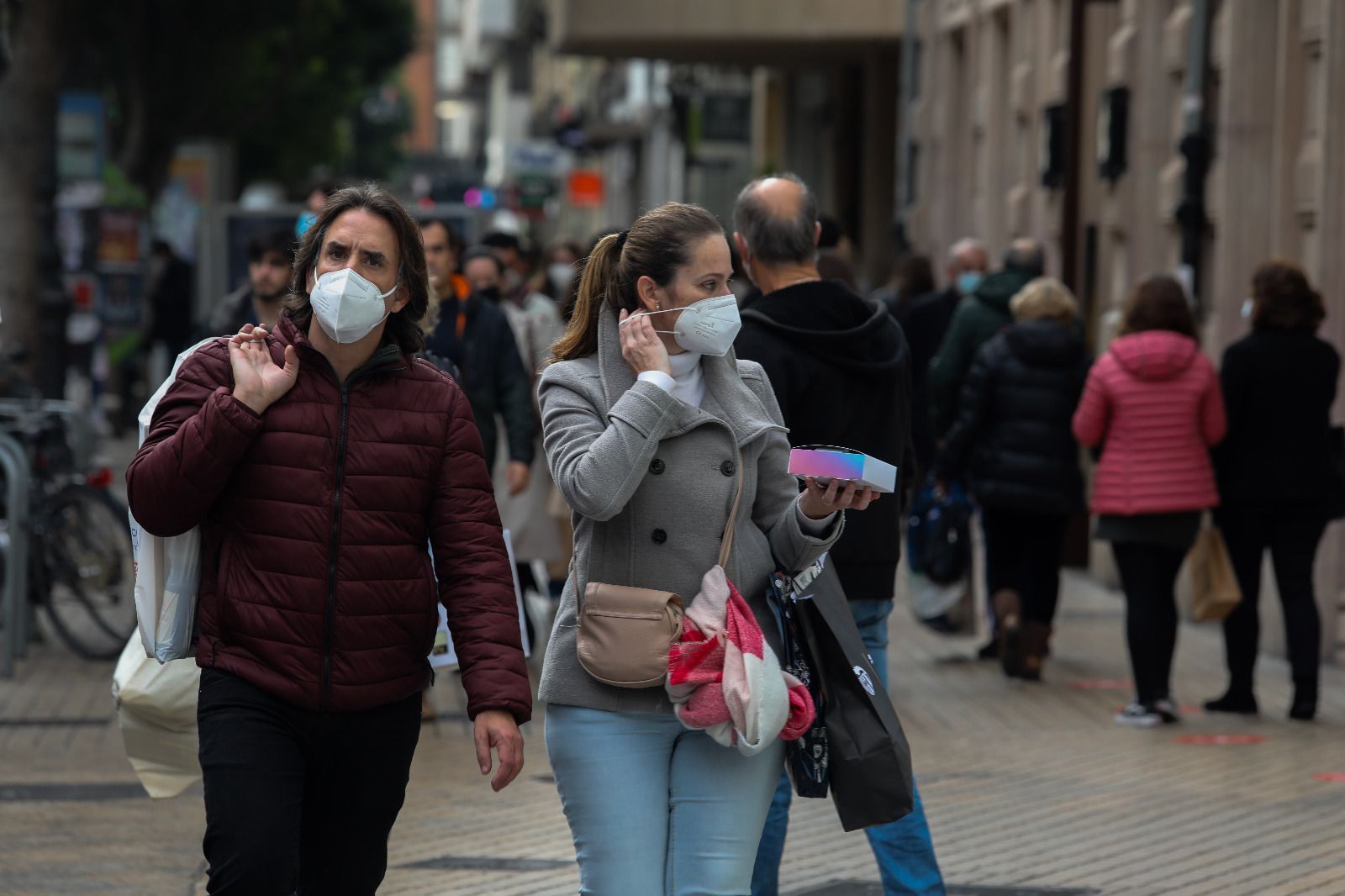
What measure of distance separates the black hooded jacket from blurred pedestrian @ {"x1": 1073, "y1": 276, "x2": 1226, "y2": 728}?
384cm

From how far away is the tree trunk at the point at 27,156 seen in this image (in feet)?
53.0

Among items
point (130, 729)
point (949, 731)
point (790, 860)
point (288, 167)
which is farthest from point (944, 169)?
point (288, 167)

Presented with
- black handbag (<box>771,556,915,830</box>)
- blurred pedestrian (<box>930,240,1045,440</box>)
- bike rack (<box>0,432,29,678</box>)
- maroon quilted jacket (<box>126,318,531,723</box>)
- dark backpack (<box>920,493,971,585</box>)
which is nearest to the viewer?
maroon quilted jacket (<box>126,318,531,723</box>)


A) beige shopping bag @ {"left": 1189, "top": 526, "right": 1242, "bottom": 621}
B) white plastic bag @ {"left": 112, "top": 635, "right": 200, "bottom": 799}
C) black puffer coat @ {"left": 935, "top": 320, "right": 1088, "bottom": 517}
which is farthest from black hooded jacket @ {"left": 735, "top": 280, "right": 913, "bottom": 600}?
black puffer coat @ {"left": 935, "top": 320, "right": 1088, "bottom": 517}

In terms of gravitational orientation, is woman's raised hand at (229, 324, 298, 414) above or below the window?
below

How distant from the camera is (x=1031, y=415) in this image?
1038 centimetres

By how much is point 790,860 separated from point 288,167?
3997 cm

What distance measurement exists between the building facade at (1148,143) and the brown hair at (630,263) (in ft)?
21.7

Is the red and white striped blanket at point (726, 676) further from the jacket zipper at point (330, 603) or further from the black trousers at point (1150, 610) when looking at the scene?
the black trousers at point (1150, 610)

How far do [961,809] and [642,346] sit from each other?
13.0 ft

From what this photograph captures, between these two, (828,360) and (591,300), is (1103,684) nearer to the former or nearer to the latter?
(828,360)

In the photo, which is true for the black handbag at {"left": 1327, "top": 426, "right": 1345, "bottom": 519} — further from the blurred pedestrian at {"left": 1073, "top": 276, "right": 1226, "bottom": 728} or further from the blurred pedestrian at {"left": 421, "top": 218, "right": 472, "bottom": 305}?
the blurred pedestrian at {"left": 421, "top": 218, "right": 472, "bottom": 305}

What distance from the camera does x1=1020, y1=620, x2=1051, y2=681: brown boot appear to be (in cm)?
1063

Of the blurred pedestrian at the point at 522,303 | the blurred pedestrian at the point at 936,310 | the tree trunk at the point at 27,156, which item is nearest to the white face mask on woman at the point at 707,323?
the blurred pedestrian at the point at 522,303
